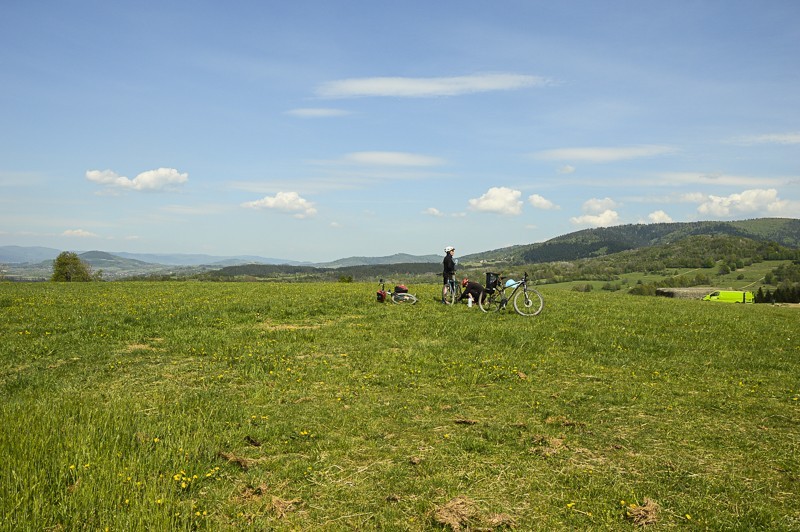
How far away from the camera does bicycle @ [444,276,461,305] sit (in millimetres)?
24328

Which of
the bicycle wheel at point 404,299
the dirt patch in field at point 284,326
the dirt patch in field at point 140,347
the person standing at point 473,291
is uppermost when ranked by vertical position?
the person standing at point 473,291

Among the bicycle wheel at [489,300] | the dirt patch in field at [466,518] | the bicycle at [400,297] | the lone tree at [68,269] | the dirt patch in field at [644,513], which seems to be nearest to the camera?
the dirt patch in field at [466,518]

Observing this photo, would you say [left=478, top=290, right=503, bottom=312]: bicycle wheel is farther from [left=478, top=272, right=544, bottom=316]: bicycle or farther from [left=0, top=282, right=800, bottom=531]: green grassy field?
[left=0, top=282, right=800, bottom=531]: green grassy field

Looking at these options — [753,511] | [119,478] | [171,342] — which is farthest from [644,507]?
[171,342]

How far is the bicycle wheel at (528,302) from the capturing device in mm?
21578

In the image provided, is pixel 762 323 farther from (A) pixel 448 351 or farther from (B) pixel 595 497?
(B) pixel 595 497

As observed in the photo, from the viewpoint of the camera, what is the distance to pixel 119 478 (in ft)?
20.5

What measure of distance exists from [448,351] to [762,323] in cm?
1631

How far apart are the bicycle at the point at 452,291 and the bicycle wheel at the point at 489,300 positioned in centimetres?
168

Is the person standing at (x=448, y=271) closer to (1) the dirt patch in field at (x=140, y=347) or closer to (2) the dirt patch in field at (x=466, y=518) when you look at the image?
(1) the dirt patch in field at (x=140, y=347)

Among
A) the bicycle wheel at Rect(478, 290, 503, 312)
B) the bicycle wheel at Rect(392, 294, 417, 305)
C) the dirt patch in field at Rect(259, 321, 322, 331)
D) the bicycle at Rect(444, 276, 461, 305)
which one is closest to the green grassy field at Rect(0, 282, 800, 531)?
the dirt patch in field at Rect(259, 321, 322, 331)

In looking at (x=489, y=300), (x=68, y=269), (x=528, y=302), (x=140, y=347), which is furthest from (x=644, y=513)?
(x=68, y=269)

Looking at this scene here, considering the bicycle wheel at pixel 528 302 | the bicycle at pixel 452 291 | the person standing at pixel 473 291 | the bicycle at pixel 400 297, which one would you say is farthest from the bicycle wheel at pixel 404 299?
the bicycle wheel at pixel 528 302

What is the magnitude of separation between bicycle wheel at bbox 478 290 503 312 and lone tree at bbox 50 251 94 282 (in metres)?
82.4
